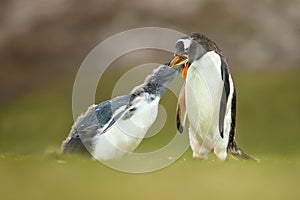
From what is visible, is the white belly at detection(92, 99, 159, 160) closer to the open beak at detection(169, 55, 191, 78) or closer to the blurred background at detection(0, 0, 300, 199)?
the open beak at detection(169, 55, 191, 78)

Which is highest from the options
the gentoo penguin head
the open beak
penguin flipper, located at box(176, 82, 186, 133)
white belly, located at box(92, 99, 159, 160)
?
the gentoo penguin head

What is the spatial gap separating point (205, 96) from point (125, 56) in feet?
2.02

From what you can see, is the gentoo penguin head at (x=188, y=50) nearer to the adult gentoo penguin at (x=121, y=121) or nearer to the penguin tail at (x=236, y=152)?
the adult gentoo penguin at (x=121, y=121)

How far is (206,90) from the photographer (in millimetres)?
1560

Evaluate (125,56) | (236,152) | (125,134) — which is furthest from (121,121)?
(125,56)

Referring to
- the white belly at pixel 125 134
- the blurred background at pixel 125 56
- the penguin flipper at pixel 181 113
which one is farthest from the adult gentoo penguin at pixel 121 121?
the blurred background at pixel 125 56

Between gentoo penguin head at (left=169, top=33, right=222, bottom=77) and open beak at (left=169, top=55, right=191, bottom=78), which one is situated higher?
gentoo penguin head at (left=169, top=33, right=222, bottom=77)

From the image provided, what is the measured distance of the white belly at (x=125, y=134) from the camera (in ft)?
4.81

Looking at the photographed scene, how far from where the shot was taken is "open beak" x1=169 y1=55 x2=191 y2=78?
1514 mm

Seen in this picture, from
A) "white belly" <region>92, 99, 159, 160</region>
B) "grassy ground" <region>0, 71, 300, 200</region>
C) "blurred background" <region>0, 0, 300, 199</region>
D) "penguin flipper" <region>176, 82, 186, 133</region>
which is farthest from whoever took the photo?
"blurred background" <region>0, 0, 300, 199</region>

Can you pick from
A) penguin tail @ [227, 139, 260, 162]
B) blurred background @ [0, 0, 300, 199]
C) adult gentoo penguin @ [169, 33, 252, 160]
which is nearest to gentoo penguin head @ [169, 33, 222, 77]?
adult gentoo penguin @ [169, 33, 252, 160]

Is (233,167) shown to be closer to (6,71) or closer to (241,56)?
(241,56)

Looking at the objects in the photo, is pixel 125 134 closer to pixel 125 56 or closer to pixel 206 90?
pixel 206 90

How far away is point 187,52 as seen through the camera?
152 cm
